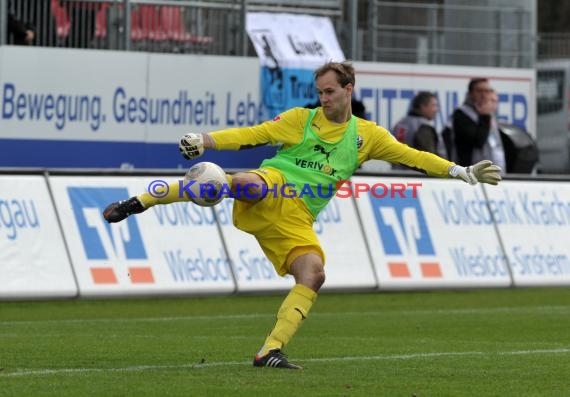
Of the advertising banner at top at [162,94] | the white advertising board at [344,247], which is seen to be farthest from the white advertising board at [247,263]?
the advertising banner at top at [162,94]

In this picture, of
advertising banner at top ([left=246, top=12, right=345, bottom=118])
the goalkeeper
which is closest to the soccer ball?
the goalkeeper

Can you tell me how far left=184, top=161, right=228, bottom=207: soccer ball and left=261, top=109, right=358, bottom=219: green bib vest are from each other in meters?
0.53

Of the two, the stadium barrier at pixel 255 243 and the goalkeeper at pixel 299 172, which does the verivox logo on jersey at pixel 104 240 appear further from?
the goalkeeper at pixel 299 172

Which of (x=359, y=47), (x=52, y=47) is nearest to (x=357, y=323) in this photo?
(x=52, y=47)

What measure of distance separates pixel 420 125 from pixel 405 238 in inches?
119

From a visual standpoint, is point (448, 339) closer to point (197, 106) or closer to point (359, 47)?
point (197, 106)

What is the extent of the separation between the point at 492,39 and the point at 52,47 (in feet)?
25.1

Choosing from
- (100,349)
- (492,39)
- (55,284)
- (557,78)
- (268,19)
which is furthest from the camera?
(557,78)

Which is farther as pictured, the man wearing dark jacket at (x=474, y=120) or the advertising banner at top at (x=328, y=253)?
the man wearing dark jacket at (x=474, y=120)

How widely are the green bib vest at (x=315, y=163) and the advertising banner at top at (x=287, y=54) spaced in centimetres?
1233

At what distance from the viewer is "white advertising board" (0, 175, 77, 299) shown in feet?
55.3

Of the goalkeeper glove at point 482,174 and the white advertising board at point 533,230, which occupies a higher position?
the goalkeeper glove at point 482,174

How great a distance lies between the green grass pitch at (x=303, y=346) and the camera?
9430mm

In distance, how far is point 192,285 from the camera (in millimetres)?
17797
